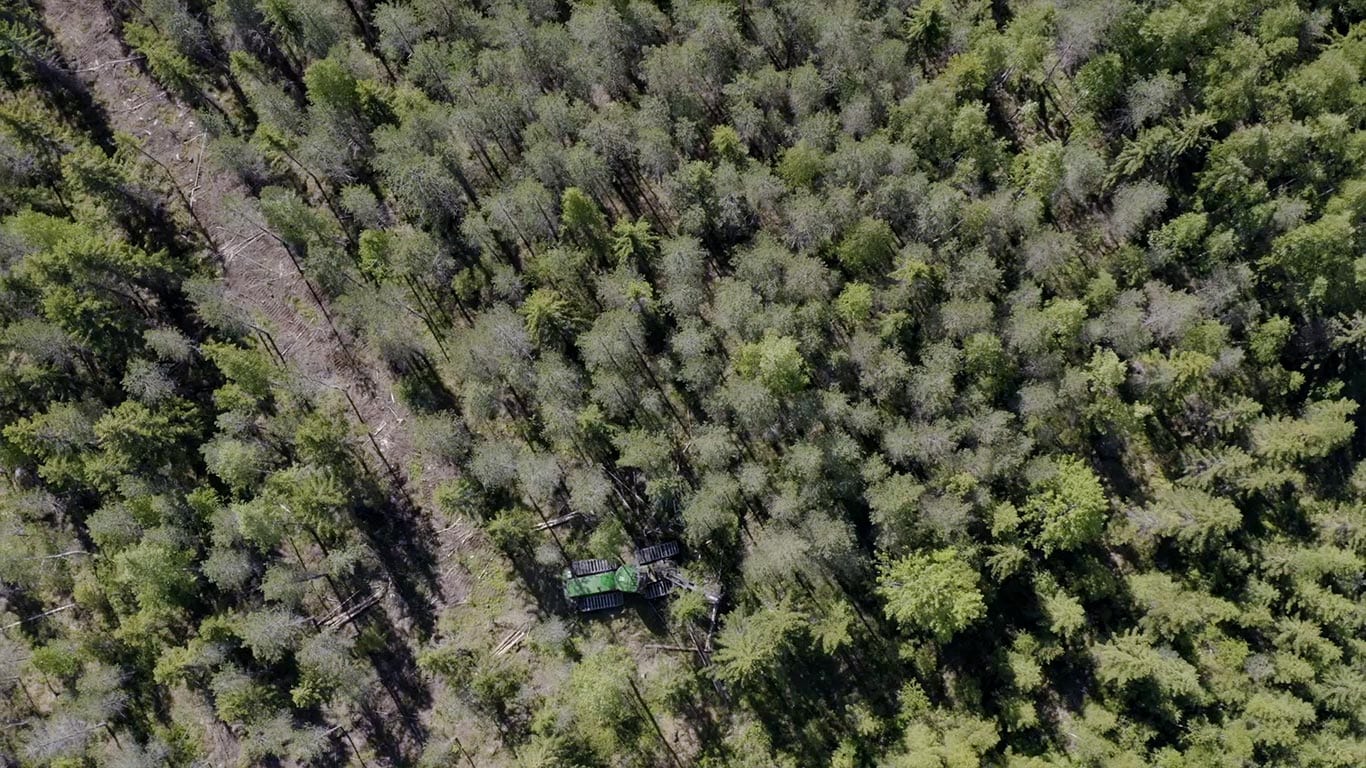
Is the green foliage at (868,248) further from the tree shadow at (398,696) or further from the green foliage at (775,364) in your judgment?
the tree shadow at (398,696)

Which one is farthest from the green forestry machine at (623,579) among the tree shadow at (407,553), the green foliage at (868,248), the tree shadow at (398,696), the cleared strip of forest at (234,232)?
the green foliage at (868,248)

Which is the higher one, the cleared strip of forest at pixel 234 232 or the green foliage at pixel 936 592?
the cleared strip of forest at pixel 234 232

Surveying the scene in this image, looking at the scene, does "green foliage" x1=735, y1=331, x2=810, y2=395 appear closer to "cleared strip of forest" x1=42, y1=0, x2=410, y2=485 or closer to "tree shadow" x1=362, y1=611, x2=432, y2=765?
"cleared strip of forest" x1=42, y1=0, x2=410, y2=485

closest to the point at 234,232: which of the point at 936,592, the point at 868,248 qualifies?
the point at 868,248

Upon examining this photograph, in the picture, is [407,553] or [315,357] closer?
[407,553]

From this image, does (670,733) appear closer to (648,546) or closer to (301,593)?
(648,546)

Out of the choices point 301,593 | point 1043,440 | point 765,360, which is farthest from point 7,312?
point 1043,440

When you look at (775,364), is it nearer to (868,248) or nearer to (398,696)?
(868,248)
